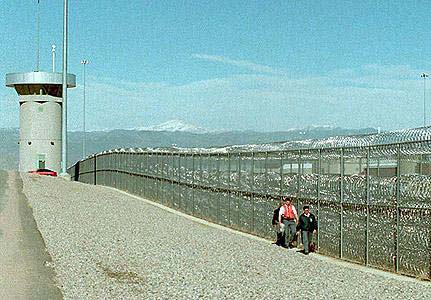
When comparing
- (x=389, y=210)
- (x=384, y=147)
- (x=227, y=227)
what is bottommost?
(x=227, y=227)

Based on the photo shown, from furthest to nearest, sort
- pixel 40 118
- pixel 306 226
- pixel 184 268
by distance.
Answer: pixel 40 118 → pixel 306 226 → pixel 184 268

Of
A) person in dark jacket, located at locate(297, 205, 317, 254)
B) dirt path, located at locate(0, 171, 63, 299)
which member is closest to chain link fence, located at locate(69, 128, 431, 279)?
person in dark jacket, located at locate(297, 205, 317, 254)

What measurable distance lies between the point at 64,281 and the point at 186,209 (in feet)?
62.2

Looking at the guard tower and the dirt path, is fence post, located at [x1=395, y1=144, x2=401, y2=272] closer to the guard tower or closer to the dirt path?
the dirt path

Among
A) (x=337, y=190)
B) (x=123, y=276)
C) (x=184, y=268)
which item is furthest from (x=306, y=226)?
(x=123, y=276)

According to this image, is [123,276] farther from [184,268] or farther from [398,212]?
[398,212]

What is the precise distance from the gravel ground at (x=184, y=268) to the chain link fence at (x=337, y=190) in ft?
2.29

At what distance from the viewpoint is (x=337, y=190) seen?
1898 centimetres

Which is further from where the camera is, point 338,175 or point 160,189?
point 160,189

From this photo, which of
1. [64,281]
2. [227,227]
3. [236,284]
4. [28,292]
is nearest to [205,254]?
[236,284]

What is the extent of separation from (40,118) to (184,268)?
165 feet

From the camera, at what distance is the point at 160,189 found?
35.1m

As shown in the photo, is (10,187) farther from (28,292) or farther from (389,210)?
(28,292)

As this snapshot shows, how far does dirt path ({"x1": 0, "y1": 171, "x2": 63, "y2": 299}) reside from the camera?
11.1 m
